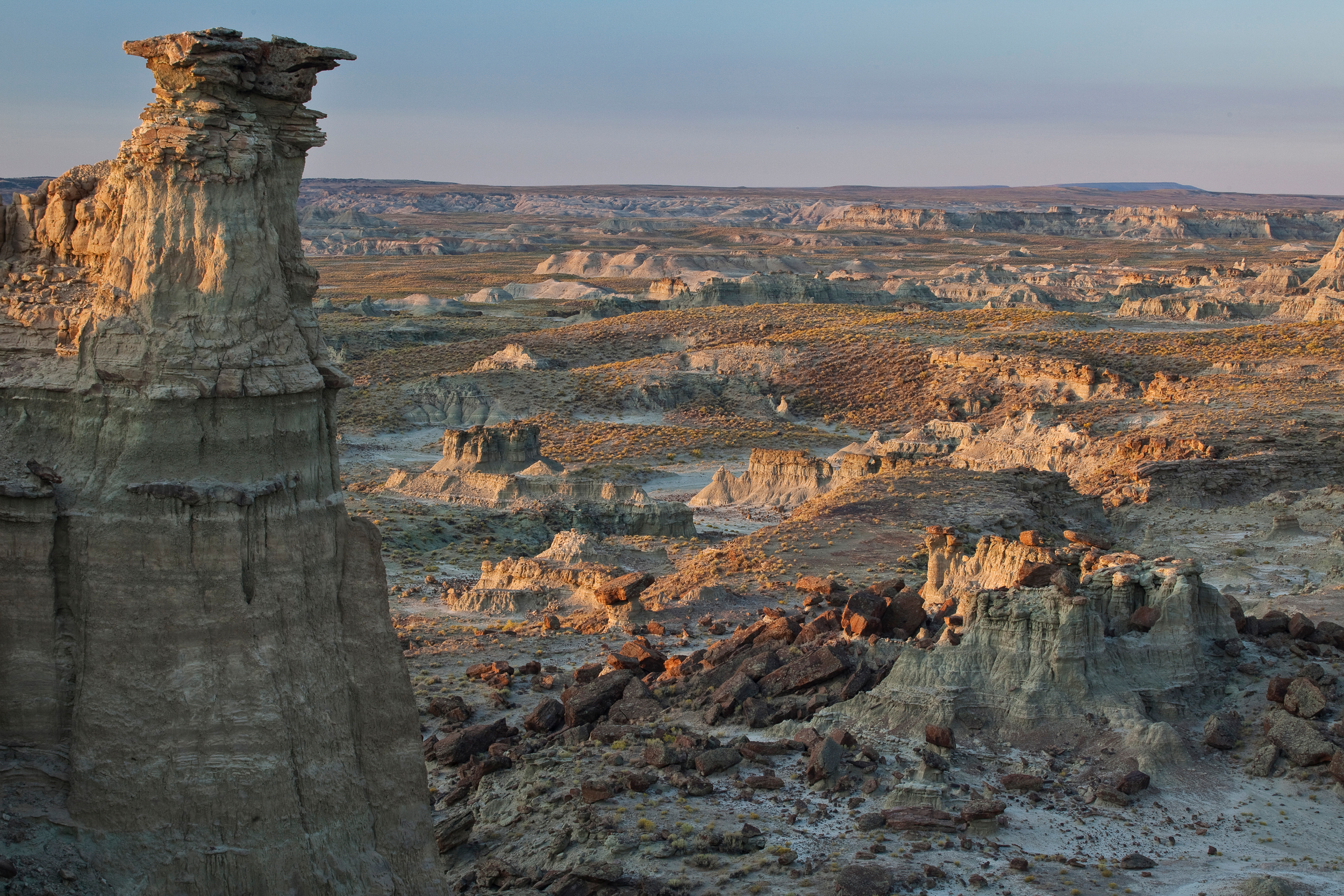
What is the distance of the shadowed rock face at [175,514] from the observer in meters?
9.72

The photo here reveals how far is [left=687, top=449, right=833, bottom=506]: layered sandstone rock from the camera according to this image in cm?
A: 4184

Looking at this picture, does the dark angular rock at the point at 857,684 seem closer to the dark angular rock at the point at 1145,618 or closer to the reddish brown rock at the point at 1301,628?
the dark angular rock at the point at 1145,618

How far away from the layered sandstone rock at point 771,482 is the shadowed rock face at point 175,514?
3186cm

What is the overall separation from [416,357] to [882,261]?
384 feet

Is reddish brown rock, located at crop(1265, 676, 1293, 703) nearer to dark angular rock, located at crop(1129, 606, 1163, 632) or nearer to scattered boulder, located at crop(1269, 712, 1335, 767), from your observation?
scattered boulder, located at crop(1269, 712, 1335, 767)

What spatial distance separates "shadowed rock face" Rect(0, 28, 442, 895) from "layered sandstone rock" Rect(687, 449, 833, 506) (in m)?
31.9

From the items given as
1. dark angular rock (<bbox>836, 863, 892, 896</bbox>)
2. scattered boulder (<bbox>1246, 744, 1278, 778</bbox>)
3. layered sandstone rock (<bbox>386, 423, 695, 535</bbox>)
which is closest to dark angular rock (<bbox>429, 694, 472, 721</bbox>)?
dark angular rock (<bbox>836, 863, 892, 896</bbox>)

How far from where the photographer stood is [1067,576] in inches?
719

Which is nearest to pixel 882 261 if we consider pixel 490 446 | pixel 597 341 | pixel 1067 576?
pixel 597 341

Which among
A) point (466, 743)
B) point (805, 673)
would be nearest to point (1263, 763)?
point (805, 673)

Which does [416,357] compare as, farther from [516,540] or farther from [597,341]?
[516,540]

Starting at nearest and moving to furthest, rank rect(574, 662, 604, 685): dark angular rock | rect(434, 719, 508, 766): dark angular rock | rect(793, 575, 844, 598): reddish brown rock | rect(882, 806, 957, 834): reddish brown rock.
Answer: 1. rect(882, 806, 957, 834): reddish brown rock
2. rect(434, 719, 508, 766): dark angular rock
3. rect(574, 662, 604, 685): dark angular rock
4. rect(793, 575, 844, 598): reddish brown rock

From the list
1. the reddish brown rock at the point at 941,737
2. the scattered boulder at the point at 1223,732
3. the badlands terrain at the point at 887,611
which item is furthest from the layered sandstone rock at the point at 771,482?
the reddish brown rock at the point at 941,737

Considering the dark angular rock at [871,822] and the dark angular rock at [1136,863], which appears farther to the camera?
the dark angular rock at [871,822]
